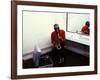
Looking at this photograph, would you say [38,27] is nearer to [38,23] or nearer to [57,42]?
[38,23]

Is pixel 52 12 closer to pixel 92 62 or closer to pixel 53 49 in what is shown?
pixel 53 49

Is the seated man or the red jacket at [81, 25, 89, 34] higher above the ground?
the red jacket at [81, 25, 89, 34]

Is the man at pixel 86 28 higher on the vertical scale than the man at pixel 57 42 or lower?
higher

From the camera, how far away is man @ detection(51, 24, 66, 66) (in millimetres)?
1743

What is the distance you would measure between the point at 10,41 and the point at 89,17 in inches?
29.0

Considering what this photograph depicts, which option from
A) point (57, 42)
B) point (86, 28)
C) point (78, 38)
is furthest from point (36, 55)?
point (86, 28)

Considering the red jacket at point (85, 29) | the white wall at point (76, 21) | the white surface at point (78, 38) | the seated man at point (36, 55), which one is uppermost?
the white wall at point (76, 21)

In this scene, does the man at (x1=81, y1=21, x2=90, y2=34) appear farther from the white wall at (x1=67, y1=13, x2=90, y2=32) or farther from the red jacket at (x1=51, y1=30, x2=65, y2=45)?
the red jacket at (x1=51, y1=30, x2=65, y2=45)

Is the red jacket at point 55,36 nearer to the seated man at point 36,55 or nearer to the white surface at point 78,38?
the white surface at point 78,38

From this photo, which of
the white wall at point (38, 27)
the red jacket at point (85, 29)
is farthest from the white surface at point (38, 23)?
the red jacket at point (85, 29)

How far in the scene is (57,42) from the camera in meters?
1.75

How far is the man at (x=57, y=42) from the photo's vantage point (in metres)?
1.74

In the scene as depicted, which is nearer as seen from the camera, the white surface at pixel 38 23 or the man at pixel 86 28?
the white surface at pixel 38 23

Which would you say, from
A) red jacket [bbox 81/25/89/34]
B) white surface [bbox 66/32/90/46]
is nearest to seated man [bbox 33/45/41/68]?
white surface [bbox 66/32/90/46]
